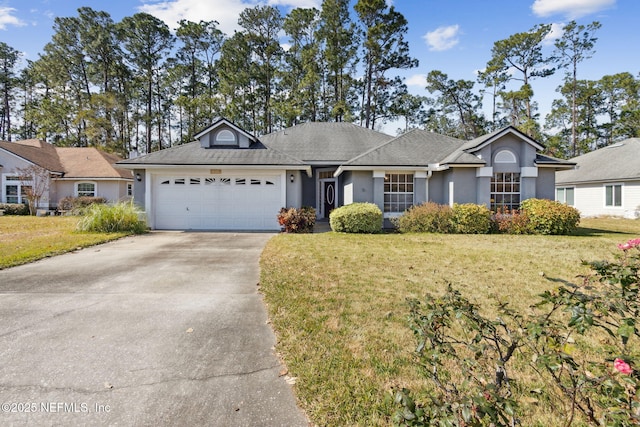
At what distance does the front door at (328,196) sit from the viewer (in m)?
18.3

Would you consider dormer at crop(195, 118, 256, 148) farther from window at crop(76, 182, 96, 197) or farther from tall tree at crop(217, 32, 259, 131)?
tall tree at crop(217, 32, 259, 131)

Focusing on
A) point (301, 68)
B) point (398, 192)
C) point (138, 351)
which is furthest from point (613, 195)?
point (138, 351)

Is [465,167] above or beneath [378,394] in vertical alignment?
above

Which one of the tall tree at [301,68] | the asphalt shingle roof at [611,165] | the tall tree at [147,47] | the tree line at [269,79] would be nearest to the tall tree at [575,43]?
the tree line at [269,79]

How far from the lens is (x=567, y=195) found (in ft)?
83.3

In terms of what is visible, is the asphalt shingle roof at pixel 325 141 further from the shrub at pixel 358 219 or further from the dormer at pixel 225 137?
the shrub at pixel 358 219

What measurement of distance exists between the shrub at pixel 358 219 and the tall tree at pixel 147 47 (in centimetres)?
2943

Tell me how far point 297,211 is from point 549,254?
9.00m

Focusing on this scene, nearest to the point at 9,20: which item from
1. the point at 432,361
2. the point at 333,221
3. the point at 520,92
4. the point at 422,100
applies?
the point at 333,221

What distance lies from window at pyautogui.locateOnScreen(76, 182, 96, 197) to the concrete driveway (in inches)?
796

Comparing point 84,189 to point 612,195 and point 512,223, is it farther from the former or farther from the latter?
point 612,195

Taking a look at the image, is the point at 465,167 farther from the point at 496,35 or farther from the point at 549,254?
the point at 496,35

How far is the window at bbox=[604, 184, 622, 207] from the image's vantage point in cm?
2109

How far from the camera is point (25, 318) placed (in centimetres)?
421
